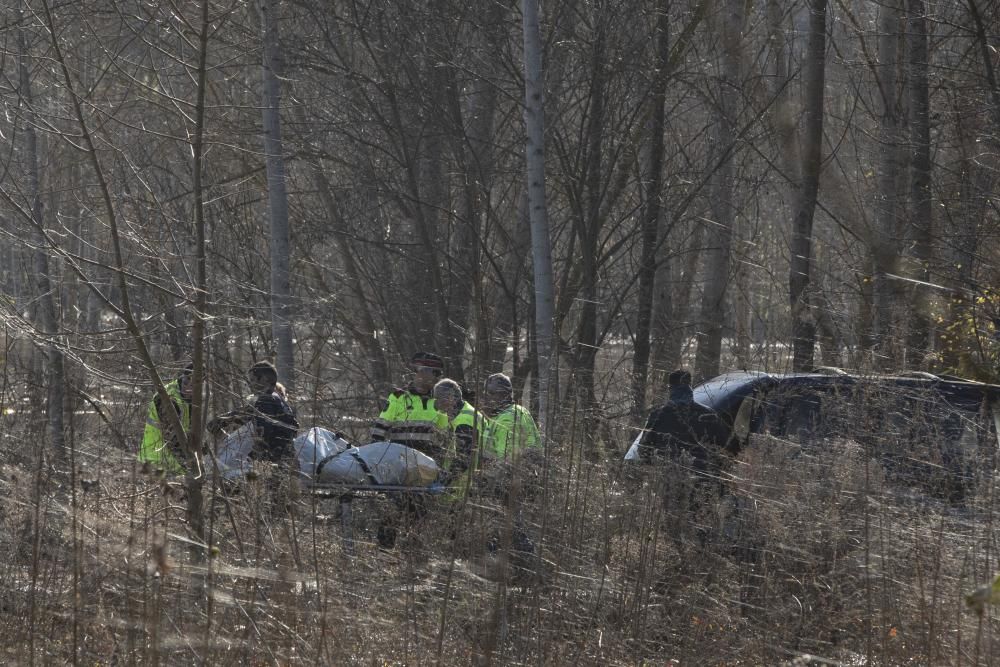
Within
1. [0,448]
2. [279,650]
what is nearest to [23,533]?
[0,448]

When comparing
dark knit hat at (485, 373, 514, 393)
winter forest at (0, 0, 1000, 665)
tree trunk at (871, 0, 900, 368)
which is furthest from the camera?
tree trunk at (871, 0, 900, 368)

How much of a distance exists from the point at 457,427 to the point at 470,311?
7.71 metres

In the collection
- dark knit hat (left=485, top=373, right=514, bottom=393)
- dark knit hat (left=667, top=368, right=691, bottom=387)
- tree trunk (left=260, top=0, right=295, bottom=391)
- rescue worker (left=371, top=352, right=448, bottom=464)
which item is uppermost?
tree trunk (left=260, top=0, right=295, bottom=391)

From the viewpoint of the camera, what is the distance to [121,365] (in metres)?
6.39

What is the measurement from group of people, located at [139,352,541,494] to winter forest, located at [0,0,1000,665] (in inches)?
7.3

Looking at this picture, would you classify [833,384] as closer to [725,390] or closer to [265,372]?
[725,390]

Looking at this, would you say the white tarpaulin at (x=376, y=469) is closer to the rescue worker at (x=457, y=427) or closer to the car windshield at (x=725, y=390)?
the rescue worker at (x=457, y=427)

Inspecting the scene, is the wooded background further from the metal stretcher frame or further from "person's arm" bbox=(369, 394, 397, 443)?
the metal stretcher frame

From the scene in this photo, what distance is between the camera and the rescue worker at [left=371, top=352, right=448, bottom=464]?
7.32 meters

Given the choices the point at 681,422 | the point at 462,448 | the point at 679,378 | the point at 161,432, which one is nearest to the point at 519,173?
the point at 679,378

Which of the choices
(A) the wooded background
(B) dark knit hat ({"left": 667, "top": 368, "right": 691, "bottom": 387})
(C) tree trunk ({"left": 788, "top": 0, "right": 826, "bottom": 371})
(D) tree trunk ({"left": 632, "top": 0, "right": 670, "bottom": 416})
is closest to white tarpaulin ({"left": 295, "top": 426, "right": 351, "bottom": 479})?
(B) dark knit hat ({"left": 667, "top": 368, "right": 691, "bottom": 387})

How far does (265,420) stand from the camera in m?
6.08

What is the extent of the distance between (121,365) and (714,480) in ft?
10.6

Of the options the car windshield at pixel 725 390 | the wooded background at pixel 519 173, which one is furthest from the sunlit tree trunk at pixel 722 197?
the car windshield at pixel 725 390
